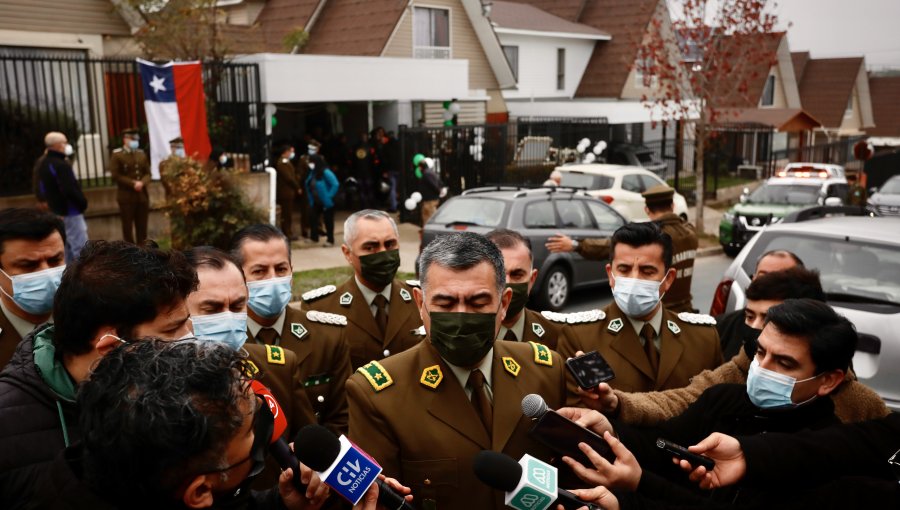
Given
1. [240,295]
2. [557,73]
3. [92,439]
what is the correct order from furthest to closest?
[557,73] → [240,295] → [92,439]

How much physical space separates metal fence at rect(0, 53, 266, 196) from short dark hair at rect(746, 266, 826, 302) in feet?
38.1

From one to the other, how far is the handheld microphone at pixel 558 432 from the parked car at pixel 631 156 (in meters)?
22.8

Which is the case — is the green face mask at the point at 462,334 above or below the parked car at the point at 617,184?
above

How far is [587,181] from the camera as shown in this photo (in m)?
16.4

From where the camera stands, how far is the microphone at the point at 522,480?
2004 millimetres

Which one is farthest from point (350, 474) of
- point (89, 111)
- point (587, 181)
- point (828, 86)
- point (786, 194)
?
point (828, 86)

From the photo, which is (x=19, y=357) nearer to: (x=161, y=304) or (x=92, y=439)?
(x=161, y=304)

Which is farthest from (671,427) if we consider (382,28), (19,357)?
(382,28)

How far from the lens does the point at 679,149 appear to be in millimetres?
25328

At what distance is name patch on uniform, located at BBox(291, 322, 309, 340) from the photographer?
4023 mm

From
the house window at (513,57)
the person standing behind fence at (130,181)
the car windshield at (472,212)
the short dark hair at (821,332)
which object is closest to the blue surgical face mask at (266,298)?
the short dark hair at (821,332)

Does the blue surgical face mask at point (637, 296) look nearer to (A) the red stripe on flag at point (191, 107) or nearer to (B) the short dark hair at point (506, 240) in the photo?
(B) the short dark hair at point (506, 240)

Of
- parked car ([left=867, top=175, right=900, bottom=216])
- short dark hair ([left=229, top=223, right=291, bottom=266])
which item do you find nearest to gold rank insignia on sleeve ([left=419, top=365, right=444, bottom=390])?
short dark hair ([left=229, top=223, right=291, bottom=266])

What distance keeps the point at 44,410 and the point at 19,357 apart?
0.24 m
